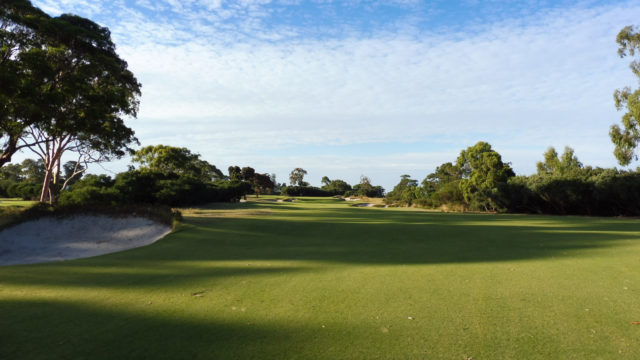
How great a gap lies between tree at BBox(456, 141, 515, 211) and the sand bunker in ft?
97.9

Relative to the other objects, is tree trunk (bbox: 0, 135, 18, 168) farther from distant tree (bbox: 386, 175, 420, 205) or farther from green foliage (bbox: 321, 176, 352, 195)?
green foliage (bbox: 321, 176, 352, 195)

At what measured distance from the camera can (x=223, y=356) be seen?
3.30 metres

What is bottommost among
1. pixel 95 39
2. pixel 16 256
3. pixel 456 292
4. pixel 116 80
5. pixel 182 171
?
pixel 16 256

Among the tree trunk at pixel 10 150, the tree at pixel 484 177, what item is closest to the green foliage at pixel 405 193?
the tree at pixel 484 177

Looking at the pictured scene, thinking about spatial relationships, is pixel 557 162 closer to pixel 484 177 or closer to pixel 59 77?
pixel 484 177

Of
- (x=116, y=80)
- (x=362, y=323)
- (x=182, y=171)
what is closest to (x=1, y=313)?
(x=362, y=323)

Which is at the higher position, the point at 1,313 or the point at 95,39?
the point at 95,39

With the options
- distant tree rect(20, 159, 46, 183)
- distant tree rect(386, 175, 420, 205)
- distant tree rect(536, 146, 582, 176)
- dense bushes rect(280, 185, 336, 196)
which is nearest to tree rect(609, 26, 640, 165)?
distant tree rect(536, 146, 582, 176)

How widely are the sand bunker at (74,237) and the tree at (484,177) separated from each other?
29.8 m

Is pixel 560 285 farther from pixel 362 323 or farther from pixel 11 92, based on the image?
pixel 11 92

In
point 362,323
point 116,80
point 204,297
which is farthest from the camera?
point 116,80

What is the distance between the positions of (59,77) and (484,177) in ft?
122

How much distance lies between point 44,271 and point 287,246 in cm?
614

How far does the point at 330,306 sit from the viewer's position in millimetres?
4867
